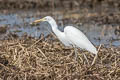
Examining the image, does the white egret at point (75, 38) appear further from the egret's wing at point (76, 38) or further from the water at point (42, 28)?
the water at point (42, 28)

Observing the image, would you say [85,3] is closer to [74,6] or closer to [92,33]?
[74,6]

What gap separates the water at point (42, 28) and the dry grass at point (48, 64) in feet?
7.38

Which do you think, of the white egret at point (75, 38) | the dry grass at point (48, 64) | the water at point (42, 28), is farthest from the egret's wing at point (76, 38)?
the water at point (42, 28)

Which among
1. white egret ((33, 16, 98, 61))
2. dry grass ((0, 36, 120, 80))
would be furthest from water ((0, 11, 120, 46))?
white egret ((33, 16, 98, 61))

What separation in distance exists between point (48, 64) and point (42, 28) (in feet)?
23.9

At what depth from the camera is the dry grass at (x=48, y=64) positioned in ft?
25.5

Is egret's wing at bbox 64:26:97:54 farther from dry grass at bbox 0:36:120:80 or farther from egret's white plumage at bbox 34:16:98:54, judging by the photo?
dry grass at bbox 0:36:120:80

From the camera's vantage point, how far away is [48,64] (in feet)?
27.7

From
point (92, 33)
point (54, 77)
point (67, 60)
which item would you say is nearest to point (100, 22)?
point (92, 33)

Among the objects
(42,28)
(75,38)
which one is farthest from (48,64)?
(42,28)

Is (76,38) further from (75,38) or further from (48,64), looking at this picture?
(48,64)

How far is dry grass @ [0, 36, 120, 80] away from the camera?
7781 mm

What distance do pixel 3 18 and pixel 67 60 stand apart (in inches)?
385

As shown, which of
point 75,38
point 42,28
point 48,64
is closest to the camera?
point 48,64
